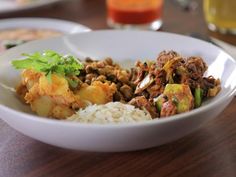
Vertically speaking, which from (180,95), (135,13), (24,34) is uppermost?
(180,95)

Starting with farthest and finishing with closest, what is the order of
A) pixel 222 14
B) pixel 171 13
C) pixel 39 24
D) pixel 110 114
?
pixel 171 13 < pixel 39 24 < pixel 222 14 < pixel 110 114

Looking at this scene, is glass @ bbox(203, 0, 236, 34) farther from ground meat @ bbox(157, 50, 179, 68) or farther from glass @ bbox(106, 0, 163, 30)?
ground meat @ bbox(157, 50, 179, 68)

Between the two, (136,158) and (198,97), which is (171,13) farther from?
(136,158)

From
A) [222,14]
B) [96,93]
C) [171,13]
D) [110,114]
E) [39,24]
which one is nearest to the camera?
[110,114]

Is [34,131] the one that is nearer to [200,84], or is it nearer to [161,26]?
[200,84]

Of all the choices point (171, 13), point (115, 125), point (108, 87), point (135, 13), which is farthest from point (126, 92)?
point (171, 13)

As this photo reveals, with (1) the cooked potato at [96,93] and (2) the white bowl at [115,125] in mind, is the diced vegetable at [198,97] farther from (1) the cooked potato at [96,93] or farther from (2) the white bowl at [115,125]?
(1) the cooked potato at [96,93]

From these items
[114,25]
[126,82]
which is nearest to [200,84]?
[126,82]

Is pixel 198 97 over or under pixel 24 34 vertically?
over
